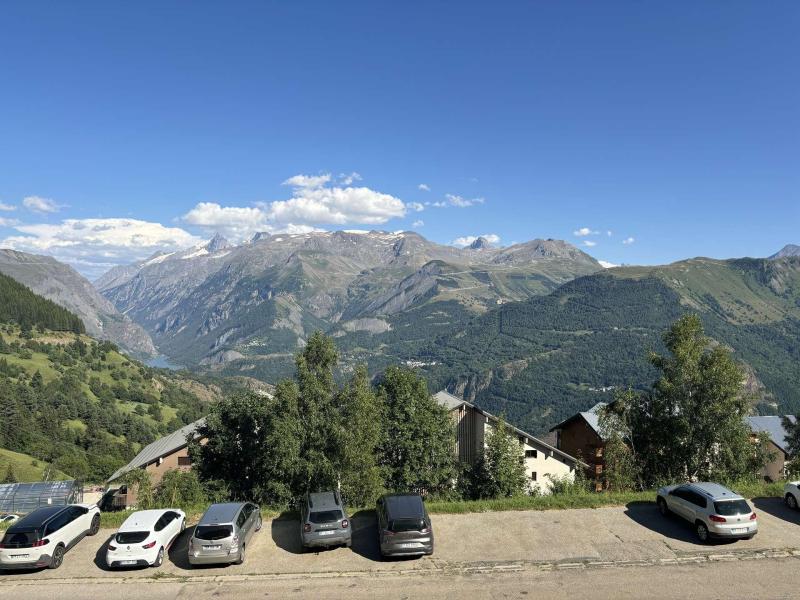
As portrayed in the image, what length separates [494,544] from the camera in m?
21.5

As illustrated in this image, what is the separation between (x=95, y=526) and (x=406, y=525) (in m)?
14.0

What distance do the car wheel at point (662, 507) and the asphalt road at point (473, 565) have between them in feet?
1.86

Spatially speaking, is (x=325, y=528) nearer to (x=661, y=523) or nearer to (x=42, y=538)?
(x=42, y=538)

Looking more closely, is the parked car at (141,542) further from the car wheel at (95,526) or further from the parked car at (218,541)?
the car wheel at (95,526)

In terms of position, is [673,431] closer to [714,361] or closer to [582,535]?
[714,361]

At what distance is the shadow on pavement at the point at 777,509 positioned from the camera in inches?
929

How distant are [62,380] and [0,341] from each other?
3232cm

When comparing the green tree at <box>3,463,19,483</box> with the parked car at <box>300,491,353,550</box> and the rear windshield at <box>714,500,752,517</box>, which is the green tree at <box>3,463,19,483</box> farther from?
the rear windshield at <box>714,500,752,517</box>

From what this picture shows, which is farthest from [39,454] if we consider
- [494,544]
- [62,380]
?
[494,544]

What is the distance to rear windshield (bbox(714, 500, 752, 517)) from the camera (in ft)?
67.9

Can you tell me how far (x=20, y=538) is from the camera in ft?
63.2

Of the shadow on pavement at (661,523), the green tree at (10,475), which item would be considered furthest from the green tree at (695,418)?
the green tree at (10,475)

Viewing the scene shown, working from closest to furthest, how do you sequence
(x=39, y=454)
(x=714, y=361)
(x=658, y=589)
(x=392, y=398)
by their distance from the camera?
1. (x=658, y=589)
2. (x=714, y=361)
3. (x=392, y=398)
4. (x=39, y=454)

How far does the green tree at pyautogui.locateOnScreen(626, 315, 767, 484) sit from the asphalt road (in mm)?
7242
